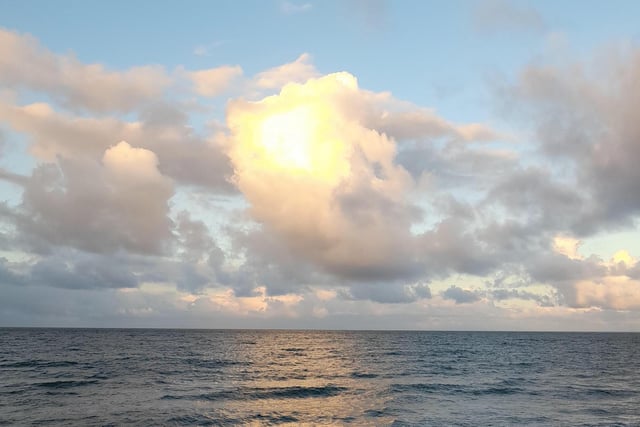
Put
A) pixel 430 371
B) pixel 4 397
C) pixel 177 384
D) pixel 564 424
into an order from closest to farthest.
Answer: pixel 564 424
pixel 4 397
pixel 177 384
pixel 430 371

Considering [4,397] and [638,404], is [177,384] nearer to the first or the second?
[4,397]

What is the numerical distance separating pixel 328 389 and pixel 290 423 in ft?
54.5

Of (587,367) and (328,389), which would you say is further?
(587,367)

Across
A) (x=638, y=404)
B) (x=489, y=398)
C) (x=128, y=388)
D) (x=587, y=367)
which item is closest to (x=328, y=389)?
(x=489, y=398)

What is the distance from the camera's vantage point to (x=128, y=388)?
52719mm

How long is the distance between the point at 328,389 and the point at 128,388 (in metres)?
20.8

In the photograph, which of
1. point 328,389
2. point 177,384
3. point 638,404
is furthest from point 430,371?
point 177,384

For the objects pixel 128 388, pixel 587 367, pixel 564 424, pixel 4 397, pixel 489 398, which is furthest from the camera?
pixel 587 367

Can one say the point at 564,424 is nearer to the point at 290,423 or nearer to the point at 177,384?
the point at 290,423

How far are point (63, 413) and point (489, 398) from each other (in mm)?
37728

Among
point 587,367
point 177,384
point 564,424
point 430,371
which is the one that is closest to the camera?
point 564,424

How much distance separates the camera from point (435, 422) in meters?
37.7

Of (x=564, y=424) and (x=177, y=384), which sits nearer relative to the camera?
(x=564, y=424)

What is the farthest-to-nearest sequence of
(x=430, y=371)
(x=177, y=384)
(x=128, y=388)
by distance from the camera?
(x=430, y=371)
(x=177, y=384)
(x=128, y=388)
